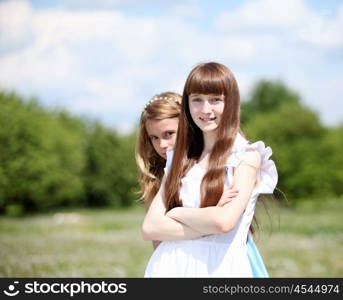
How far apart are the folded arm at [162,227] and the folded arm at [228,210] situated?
34 millimetres

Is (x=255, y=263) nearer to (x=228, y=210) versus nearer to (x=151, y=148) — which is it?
(x=228, y=210)

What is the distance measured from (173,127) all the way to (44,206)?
97.8ft

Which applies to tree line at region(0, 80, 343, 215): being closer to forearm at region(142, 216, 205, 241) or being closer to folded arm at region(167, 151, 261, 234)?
forearm at region(142, 216, 205, 241)

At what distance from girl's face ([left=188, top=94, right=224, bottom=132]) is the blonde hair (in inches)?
29.1

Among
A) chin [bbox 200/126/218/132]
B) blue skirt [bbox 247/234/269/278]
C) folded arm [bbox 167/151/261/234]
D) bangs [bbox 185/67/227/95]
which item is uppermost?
bangs [bbox 185/67/227/95]

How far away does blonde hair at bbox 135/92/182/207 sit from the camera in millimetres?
3760

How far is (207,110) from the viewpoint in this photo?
2.94m

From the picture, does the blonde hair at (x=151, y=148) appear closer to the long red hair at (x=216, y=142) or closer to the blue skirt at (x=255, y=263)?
the long red hair at (x=216, y=142)

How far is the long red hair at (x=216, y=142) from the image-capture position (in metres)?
2.90
